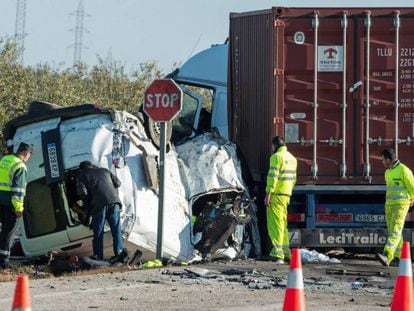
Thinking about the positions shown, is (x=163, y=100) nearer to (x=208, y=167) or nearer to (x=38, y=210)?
(x=208, y=167)

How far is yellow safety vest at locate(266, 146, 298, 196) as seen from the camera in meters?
15.4

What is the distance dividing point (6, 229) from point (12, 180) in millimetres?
737

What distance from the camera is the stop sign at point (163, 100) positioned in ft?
48.1

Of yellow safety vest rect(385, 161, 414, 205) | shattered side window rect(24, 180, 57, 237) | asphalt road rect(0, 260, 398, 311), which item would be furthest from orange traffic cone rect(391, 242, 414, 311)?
shattered side window rect(24, 180, 57, 237)

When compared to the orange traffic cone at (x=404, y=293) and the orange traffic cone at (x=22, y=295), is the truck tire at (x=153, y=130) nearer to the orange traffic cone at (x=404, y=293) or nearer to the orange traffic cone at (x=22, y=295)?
the orange traffic cone at (x=404, y=293)

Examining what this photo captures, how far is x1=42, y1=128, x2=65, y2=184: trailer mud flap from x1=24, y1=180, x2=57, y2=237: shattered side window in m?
0.24

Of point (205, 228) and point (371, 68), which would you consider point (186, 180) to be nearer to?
point (205, 228)

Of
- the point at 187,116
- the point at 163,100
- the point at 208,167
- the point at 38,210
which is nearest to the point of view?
the point at 163,100

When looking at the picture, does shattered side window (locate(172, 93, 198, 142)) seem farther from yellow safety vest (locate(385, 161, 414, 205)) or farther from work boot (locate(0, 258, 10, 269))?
work boot (locate(0, 258, 10, 269))

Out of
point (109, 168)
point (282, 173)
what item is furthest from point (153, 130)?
point (282, 173)

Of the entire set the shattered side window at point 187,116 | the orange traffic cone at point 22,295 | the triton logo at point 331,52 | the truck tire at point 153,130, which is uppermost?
the triton logo at point 331,52

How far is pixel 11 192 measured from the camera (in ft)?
48.9

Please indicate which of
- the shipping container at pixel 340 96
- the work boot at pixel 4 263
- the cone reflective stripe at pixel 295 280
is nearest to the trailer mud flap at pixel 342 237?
the shipping container at pixel 340 96

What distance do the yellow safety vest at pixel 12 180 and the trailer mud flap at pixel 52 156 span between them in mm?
335
